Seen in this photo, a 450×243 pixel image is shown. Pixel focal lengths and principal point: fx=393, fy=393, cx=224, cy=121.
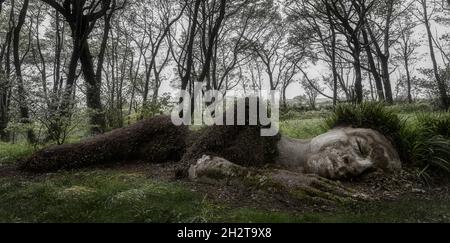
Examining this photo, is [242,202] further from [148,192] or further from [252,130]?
[252,130]

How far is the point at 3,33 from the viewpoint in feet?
93.5

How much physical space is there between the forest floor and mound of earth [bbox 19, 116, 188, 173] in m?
1.60

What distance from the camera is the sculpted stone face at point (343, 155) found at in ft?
24.6

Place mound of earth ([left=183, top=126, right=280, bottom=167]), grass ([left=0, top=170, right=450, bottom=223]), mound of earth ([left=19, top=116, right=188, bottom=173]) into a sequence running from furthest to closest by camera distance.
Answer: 1. mound of earth ([left=19, top=116, right=188, bottom=173])
2. mound of earth ([left=183, top=126, right=280, bottom=167])
3. grass ([left=0, top=170, right=450, bottom=223])

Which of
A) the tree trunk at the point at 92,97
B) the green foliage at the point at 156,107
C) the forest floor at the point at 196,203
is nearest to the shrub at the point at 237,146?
the forest floor at the point at 196,203

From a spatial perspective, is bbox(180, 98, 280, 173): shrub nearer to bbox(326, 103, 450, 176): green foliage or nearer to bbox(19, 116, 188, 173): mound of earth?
bbox(19, 116, 188, 173): mound of earth

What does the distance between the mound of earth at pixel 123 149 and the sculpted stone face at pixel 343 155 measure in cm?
267

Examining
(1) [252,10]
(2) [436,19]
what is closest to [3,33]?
(1) [252,10]

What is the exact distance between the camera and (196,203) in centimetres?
589

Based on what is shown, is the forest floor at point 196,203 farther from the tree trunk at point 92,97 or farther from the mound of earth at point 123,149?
the tree trunk at point 92,97

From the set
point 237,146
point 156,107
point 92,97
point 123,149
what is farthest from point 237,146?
point 92,97

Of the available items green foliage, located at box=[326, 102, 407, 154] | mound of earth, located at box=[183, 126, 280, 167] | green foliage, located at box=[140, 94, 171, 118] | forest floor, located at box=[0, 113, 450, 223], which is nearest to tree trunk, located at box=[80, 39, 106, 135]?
green foliage, located at box=[140, 94, 171, 118]

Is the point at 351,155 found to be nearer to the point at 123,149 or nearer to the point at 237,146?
the point at 237,146

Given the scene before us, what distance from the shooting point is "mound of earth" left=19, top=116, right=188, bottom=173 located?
8953 millimetres
